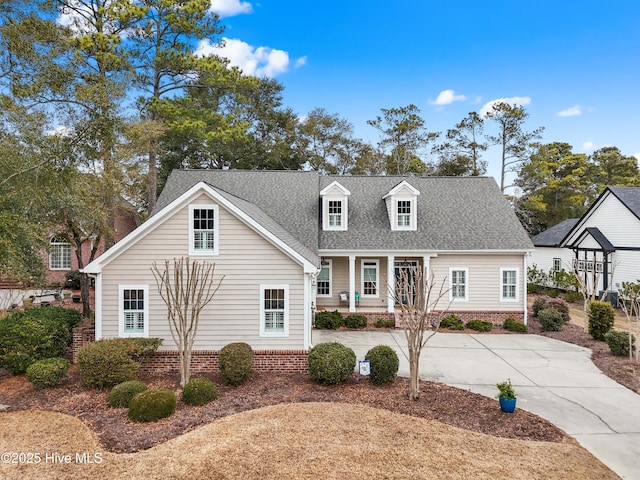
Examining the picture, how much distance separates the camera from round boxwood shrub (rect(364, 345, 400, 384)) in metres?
9.30

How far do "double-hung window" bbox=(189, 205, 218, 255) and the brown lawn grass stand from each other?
5.06 meters

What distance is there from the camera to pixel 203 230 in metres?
10.9

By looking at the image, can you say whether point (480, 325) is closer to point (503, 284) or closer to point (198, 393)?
point (503, 284)

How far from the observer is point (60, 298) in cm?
2141

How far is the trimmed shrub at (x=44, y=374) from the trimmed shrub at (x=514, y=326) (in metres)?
17.0

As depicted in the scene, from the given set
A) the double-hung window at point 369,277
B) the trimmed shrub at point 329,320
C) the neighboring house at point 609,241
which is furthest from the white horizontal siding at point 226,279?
the neighboring house at point 609,241

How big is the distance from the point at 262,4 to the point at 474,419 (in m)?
20.9

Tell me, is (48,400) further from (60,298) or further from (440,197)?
(440,197)

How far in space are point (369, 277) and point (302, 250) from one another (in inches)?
257

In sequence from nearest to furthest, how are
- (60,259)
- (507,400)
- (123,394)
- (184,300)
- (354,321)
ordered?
(507,400), (123,394), (184,300), (354,321), (60,259)

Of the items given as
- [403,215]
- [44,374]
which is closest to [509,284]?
[403,215]

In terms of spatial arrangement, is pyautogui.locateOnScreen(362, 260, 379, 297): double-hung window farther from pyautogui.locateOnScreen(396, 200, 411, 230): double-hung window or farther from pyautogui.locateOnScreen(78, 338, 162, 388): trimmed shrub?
pyautogui.locateOnScreen(78, 338, 162, 388): trimmed shrub

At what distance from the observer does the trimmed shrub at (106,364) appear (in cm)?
888

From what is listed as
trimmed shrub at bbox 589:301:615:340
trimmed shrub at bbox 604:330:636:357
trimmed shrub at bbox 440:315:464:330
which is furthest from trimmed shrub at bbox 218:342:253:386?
trimmed shrub at bbox 589:301:615:340
